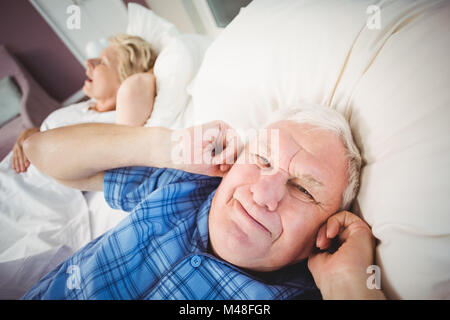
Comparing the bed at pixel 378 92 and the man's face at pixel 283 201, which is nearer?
the bed at pixel 378 92

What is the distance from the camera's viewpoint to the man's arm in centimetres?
74

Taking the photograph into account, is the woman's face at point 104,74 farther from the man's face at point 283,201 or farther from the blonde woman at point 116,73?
the man's face at point 283,201

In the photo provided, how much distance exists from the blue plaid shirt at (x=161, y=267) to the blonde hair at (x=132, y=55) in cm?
99

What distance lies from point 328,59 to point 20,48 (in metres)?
3.45

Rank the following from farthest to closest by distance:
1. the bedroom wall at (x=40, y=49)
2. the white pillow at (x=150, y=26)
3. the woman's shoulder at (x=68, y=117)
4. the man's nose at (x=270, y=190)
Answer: the bedroom wall at (x=40, y=49), the white pillow at (x=150, y=26), the woman's shoulder at (x=68, y=117), the man's nose at (x=270, y=190)

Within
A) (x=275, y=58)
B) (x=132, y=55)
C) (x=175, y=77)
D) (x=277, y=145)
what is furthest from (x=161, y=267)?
(x=132, y=55)

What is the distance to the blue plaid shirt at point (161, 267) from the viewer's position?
2.09 feet

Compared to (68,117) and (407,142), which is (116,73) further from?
(407,142)

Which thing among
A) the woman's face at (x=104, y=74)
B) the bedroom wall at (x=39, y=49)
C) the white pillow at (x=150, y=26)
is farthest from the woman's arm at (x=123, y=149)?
the bedroom wall at (x=39, y=49)

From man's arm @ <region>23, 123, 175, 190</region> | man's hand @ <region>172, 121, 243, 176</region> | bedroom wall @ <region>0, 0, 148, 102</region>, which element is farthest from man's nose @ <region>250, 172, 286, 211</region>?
bedroom wall @ <region>0, 0, 148, 102</region>

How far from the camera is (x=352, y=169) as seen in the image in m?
0.64

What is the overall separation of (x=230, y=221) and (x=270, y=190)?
0.52 ft

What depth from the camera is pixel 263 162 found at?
67 cm
